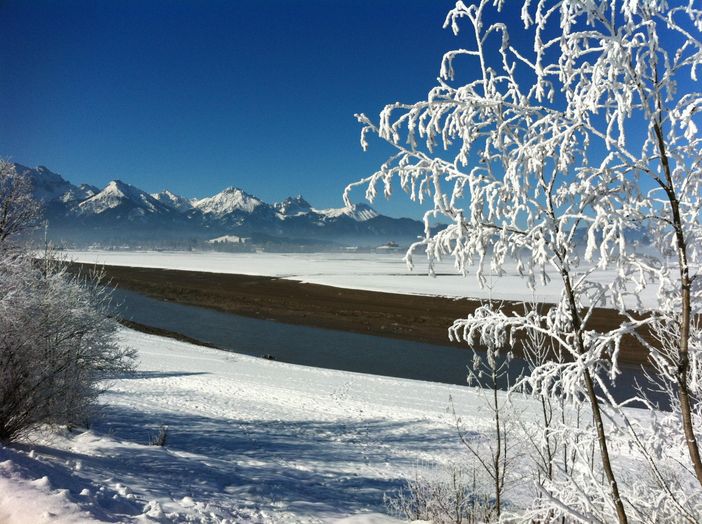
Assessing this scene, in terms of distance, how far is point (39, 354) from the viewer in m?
7.99

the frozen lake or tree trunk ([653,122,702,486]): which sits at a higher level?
tree trunk ([653,122,702,486])

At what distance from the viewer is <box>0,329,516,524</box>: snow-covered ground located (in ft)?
18.1

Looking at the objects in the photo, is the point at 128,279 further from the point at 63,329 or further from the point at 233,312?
the point at 63,329

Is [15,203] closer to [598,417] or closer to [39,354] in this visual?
[39,354]

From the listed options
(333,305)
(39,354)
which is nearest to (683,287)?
(39,354)

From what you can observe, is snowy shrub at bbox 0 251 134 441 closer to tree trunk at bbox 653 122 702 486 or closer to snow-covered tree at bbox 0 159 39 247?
snow-covered tree at bbox 0 159 39 247

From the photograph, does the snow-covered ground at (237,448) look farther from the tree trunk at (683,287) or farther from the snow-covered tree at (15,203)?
the snow-covered tree at (15,203)

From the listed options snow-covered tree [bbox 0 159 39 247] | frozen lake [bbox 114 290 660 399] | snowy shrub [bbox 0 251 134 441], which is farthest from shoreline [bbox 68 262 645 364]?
snowy shrub [bbox 0 251 134 441]

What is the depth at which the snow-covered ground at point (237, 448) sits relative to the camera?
5512 mm

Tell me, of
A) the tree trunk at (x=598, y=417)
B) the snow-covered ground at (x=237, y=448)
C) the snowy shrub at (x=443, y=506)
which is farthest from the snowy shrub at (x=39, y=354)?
the tree trunk at (x=598, y=417)

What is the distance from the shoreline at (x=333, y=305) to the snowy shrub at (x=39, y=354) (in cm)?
1611

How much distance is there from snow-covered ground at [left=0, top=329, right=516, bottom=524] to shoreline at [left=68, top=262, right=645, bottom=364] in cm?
1096

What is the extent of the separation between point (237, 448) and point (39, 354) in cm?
470

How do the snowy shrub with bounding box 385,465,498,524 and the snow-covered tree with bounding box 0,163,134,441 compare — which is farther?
the snow-covered tree with bounding box 0,163,134,441
